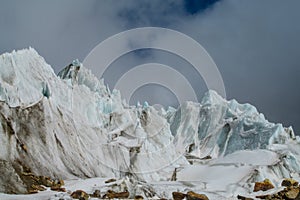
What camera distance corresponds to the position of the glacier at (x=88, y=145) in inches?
841

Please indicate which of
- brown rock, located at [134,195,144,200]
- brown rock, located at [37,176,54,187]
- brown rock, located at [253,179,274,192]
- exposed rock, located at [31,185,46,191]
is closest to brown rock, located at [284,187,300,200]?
brown rock, located at [253,179,274,192]

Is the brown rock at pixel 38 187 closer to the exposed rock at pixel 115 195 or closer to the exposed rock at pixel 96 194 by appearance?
the exposed rock at pixel 96 194

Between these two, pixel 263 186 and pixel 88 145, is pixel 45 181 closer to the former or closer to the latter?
pixel 88 145

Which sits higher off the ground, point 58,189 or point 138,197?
point 138,197

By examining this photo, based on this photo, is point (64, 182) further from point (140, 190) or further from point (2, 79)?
point (2, 79)

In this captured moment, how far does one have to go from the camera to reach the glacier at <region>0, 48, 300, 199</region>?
21.4 m

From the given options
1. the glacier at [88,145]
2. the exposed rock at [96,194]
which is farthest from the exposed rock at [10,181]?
the exposed rock at [96,194]

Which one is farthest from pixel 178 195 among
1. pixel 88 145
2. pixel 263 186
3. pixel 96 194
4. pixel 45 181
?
pixel 88 145

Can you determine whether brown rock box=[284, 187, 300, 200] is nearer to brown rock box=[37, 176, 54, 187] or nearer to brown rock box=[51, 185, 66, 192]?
brown rock box=[51, 185, 66, 192]

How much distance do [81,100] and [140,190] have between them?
41.8 feet

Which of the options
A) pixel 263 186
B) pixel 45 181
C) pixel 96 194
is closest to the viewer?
pixel 96 194

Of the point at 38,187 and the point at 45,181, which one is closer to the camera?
the point at 38,187

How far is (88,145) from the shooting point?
2647 centimetres

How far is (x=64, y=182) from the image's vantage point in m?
21.3
